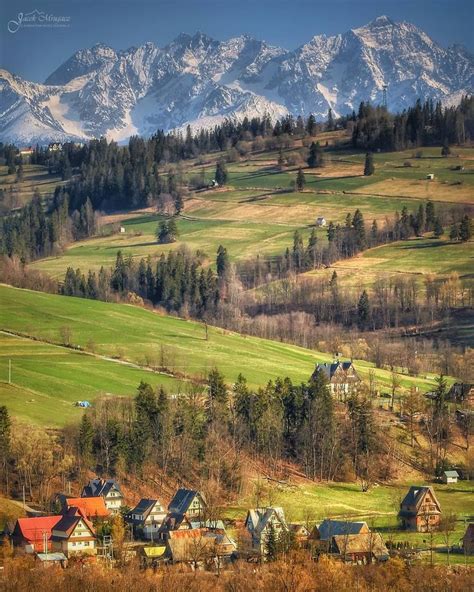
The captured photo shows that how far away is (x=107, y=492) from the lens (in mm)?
75812

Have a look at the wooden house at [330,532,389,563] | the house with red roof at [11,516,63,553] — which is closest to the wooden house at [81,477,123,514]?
the house with red roof at [11,516,63,553]

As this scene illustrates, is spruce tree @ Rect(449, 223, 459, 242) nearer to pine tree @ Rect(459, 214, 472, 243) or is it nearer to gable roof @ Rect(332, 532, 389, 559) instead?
pine tree @ Rect(459, 214, 472, 243)

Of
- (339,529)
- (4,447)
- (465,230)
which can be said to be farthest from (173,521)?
(465,230)

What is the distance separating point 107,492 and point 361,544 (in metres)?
14.9

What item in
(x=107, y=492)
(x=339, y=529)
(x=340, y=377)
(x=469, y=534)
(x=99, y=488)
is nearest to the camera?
(x=469, y=534)

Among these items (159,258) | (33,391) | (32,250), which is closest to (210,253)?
(159,258)

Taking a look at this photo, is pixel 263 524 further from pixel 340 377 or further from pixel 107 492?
pixel 340 377

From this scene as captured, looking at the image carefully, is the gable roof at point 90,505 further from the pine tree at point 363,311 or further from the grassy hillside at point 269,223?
the grassy hillside at point 269,223

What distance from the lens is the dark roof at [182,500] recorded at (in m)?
74.8

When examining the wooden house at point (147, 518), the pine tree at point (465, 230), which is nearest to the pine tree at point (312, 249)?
the pine tree at point (465, 230)

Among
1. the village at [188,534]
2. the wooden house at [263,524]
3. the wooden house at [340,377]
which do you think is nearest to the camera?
the village at [188,534]

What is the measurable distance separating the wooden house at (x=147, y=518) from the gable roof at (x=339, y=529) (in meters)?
8.40

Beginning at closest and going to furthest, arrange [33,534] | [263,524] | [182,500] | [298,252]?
[33,534], [263,524], [182,500], [298,252]

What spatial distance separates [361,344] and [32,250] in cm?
6806
